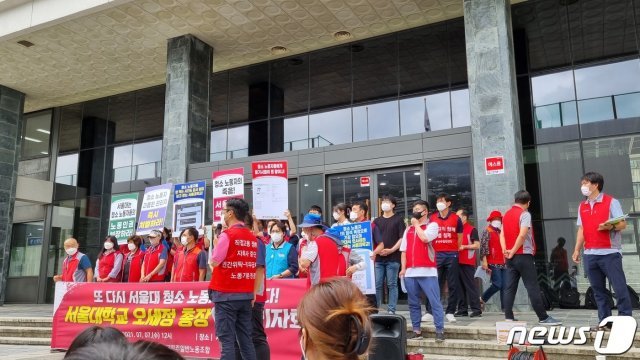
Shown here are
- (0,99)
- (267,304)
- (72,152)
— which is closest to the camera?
(267,304)

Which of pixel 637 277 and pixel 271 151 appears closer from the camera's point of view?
pixel 637 277

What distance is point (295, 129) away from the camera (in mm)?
14273

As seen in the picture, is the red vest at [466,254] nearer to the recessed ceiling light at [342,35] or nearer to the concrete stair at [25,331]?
the recessed ceiling light at [342,35]

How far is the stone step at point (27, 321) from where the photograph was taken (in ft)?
33.0

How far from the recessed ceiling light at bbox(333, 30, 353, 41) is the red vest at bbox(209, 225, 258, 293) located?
930 centimetres

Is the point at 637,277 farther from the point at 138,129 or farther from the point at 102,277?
the point at 138,129

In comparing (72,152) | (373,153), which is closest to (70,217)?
(72,152)

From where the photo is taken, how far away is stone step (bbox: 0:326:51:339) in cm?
974

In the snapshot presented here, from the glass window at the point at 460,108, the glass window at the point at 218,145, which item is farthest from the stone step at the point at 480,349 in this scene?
the glass window at the point at 218,145

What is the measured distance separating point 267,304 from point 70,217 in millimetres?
13949

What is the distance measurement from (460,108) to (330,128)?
11.4 feet

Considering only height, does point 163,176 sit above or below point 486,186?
above

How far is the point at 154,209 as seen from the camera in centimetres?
1018

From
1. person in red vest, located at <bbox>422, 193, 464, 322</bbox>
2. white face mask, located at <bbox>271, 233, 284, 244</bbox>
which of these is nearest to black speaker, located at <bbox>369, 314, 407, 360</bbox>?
white face mask, located at <bbox>271, 233, 284, 244</bbox>
